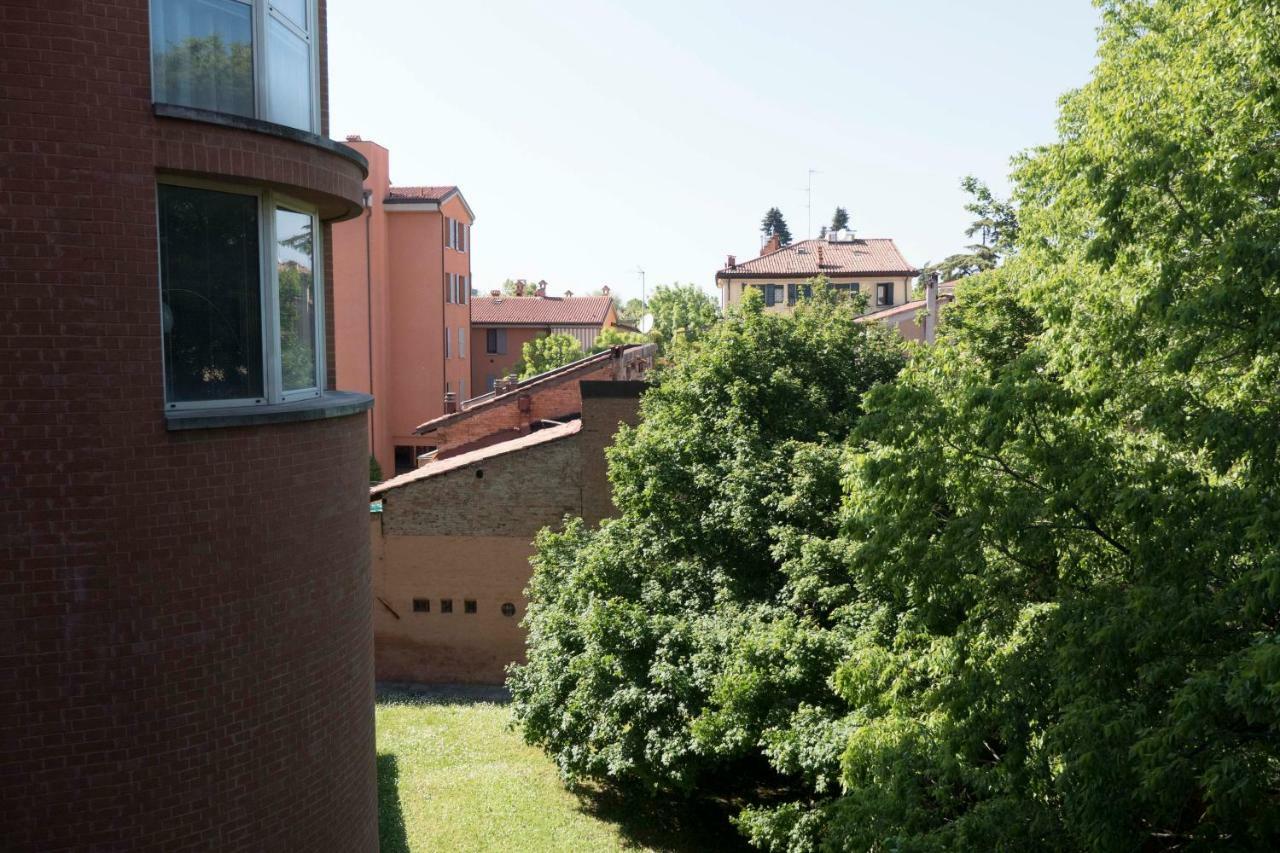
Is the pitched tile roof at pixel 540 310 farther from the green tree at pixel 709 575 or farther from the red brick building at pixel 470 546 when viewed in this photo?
the green tree at pixel 709 575

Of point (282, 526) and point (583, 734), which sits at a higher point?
point (282, 526)

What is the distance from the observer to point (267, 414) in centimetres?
677

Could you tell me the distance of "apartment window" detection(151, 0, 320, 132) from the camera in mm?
6457

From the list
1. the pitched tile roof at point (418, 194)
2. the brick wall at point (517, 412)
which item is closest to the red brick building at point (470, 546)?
the brick wall at point (517, 412)

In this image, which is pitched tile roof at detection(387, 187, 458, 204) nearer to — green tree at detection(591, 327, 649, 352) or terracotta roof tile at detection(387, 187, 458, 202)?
terracotta roof tile at detection(387, 187, 458, 202)

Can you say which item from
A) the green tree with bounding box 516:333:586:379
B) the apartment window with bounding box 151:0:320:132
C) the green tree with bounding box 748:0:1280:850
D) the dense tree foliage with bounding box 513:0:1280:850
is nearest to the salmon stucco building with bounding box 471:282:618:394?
the green tree with bounding box 516:333:586:379

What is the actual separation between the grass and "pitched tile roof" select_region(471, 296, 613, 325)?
44.4 meters

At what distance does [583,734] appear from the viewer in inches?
709

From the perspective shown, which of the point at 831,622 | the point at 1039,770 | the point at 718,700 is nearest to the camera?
the point at 1039,770

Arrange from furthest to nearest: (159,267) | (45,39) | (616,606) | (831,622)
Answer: (616,606) < (831,622) < (159,267) < (45,39)

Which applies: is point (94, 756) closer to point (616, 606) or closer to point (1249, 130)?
point (1249, 130)

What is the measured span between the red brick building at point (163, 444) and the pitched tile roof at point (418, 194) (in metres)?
37.1

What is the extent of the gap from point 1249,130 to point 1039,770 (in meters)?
5.23

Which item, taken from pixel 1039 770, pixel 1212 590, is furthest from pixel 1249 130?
pixel 1039 770
